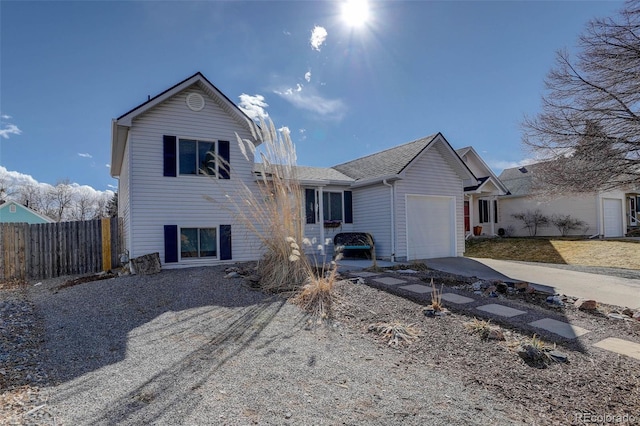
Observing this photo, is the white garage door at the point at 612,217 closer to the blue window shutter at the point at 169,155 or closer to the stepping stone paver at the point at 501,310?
the stepping stone paver at the point at 501,310

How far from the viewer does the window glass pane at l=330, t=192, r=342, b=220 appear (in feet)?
36.9

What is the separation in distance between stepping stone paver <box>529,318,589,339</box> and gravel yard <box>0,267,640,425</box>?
0.14m

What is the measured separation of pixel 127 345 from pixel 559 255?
45.1 feet

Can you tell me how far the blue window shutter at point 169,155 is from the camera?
28.6ft

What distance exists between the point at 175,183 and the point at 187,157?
0.82m

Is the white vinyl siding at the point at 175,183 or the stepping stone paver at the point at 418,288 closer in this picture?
the stepping stone paver at the point at 418,288

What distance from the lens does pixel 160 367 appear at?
291 centimetres

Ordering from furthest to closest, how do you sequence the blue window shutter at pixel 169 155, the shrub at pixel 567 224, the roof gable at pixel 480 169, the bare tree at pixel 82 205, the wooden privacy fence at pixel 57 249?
the bare tree at pixel 82 205 < the shrub at pixel 567 224 < the roof gable at pixel 480 169 < the wooden privacy fence at pixel 57 249 < the blue window shutter at pixel 169 155

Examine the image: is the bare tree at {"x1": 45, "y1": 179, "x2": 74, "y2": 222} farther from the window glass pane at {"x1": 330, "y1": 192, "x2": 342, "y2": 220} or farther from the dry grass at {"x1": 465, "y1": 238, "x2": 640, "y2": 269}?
the dry grass at {"x1": 465, "y1": 238, "x2": 640, "y2": 269}

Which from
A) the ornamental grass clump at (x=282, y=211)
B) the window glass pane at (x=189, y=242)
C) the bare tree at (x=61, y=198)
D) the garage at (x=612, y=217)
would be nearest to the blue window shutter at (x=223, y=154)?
the window glass pane at (x=189, y=242)

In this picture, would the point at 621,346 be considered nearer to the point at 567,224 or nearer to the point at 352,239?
the point at 352,239

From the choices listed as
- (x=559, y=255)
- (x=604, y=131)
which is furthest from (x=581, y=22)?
(x=559, y=255)

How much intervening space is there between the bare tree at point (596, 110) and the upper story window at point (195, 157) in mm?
9888

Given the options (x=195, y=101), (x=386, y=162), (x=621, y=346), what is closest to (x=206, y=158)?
(x=195, y=101)
